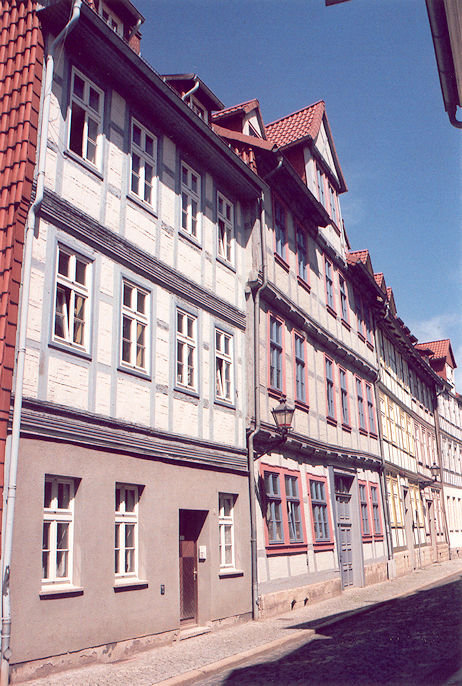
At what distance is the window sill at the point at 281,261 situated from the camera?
17.4 metres

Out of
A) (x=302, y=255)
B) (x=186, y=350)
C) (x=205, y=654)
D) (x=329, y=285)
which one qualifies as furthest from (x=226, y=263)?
(x=205, y=654)

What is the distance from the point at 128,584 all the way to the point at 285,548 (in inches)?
246

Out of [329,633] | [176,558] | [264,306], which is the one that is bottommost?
[329,633]

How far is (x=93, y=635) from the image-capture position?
31.6ft

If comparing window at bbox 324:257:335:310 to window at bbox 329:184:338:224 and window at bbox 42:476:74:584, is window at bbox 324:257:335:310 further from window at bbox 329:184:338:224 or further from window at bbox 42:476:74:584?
window at bbox 42:476:74:584

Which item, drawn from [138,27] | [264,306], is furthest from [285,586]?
[138,27]

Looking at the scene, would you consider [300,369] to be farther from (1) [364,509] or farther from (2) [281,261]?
(1) [364,509]

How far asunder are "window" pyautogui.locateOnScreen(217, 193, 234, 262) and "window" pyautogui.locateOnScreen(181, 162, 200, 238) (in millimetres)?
1076

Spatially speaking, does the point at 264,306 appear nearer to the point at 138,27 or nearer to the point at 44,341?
the point at 138,27

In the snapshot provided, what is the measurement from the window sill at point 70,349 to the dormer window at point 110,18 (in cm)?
642

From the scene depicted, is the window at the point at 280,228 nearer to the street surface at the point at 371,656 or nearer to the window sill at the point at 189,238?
the window sill at the point at 189,238

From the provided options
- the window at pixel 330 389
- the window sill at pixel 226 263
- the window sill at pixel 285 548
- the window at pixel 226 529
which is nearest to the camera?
the window at pixel 226 529

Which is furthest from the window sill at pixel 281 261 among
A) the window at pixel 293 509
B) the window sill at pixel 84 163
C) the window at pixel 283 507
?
the window sill at pixel 84 163

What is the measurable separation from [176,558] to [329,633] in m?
3.07
